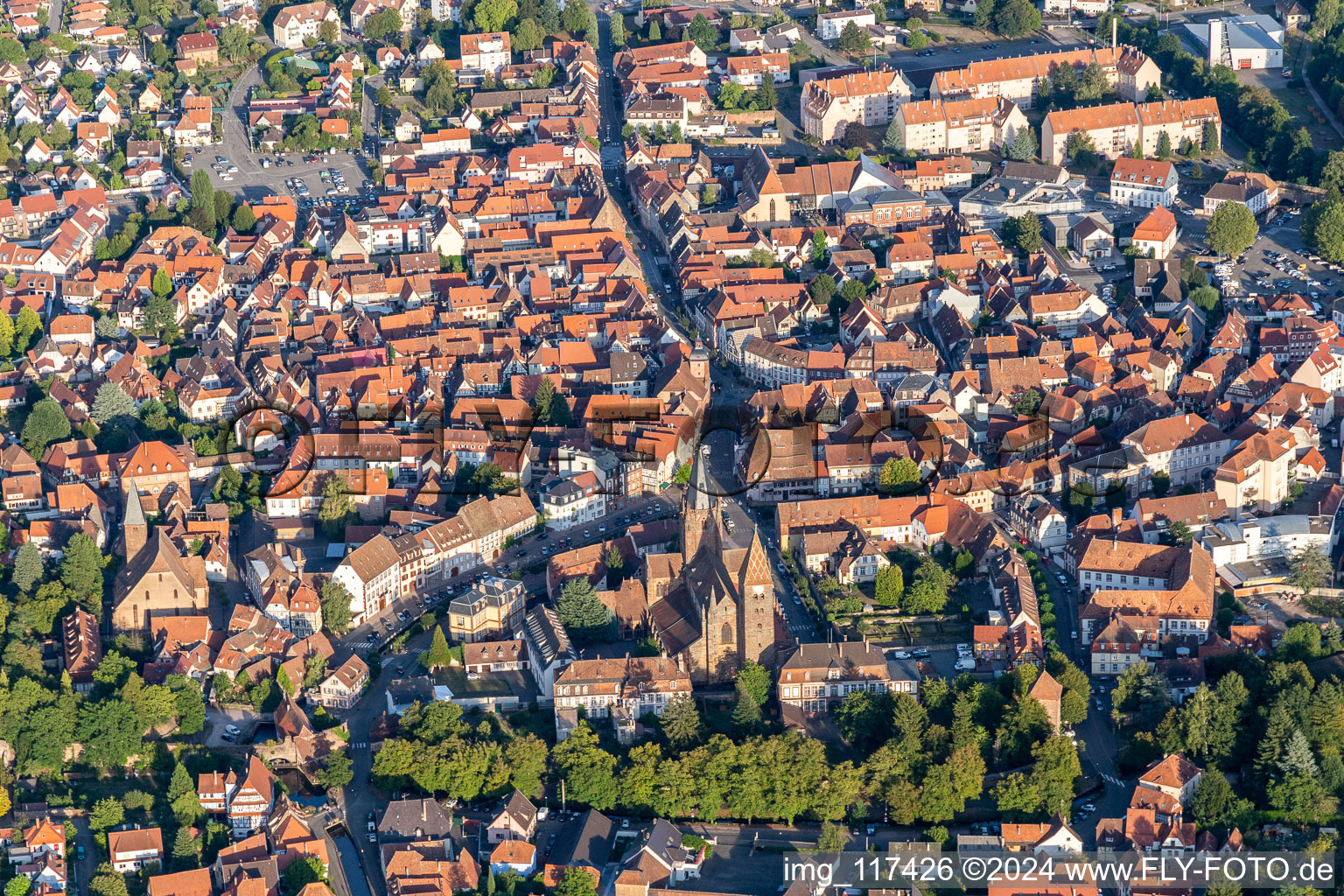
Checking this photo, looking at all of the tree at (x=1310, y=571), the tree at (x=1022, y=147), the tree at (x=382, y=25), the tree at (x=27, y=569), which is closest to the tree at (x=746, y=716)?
the tree at (x=1310, y=571)

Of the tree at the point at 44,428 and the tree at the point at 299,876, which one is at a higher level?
the tree at the point at 44,428

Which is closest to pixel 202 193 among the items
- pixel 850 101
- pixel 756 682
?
pixel 850 101

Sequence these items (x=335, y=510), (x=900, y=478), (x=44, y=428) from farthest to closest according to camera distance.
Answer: (x=44, y=428) < (x=900, y=478) < (x=335, y=510)

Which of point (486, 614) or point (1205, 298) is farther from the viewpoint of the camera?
point (1205, 298)

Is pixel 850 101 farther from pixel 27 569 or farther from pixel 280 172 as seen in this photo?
pixel 27 569

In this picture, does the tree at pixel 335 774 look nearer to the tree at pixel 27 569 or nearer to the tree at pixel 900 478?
the tree at pixel 27 569

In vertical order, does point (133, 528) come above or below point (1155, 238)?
below
